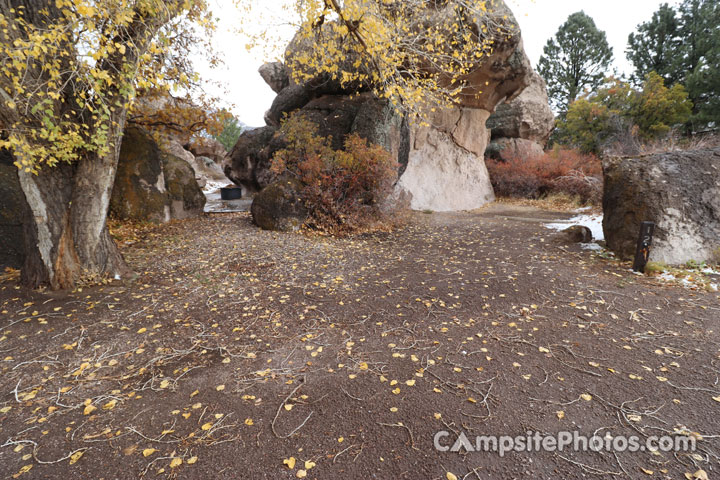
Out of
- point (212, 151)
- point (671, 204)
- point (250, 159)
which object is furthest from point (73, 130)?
point (212, 151)

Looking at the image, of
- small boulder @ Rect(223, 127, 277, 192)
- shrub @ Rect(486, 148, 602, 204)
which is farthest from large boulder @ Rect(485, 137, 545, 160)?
small boulder @ Rect(223, 127, 277, 192)

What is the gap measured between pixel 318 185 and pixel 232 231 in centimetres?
208

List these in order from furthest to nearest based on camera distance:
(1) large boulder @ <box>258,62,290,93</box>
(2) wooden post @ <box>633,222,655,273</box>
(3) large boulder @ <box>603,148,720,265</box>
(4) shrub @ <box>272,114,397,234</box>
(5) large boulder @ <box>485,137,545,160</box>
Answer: (5) large boulder @ <box>485,137,545,160</box> → (1) large boulder @ <box>258,62,290,93</box> → (4) shrub @ <box>272,114,397,234</box> → (3) large boulder @ <box>603,148,720,265</box> → (2) wooden post @ <box>633,222,655,273</box>

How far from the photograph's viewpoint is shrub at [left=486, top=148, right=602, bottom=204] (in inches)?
518

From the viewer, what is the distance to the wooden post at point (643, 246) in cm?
459

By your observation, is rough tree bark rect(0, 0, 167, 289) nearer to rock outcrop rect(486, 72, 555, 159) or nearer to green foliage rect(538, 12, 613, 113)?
rock outcrop rect(486, 72, 555, 159)

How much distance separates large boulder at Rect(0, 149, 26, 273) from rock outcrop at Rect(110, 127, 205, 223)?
198 centimetres

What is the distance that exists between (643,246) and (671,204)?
1.04 m

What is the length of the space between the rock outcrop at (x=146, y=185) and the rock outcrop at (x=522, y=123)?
13506 millimetres

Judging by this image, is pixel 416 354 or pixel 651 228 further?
pixel 651 228

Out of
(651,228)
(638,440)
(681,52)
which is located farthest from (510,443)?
(681,52)

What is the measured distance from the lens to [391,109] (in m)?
9.58

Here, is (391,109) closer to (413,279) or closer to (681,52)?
(413,279)

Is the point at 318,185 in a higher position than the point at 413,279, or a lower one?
higher
